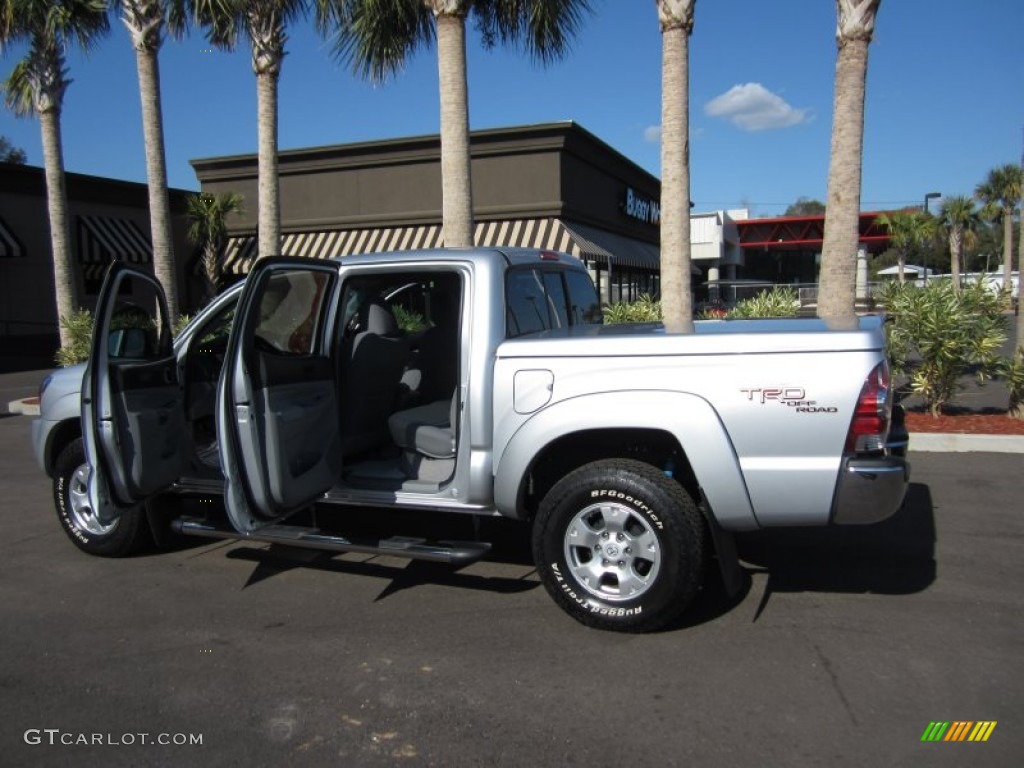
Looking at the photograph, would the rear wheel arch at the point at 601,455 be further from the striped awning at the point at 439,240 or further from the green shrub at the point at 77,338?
the striped awning at the point at 439,240

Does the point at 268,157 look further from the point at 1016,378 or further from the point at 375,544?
the point at 1016,378

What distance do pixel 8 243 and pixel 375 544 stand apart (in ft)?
71.3

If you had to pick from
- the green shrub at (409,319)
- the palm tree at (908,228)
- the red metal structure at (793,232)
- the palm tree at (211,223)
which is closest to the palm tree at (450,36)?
the green shrub at (409,319)

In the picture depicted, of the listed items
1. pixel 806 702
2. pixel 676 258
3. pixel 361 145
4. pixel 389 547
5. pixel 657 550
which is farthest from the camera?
pixel 361 145

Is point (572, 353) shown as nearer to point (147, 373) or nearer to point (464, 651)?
point (464, 651)

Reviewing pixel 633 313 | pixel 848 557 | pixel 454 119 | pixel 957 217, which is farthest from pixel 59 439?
pixel 957 217

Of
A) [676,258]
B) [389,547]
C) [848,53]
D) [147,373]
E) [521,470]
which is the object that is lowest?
[389,547]

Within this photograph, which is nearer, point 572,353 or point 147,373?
point 572,353

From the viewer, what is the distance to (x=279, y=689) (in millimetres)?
3723

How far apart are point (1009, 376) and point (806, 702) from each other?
7.23 m

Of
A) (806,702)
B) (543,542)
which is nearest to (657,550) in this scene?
(543,542)

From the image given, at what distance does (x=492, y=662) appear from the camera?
155 inches

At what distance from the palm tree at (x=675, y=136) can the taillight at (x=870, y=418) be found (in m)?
6.29

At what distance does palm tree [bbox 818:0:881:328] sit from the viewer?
9375 mm
